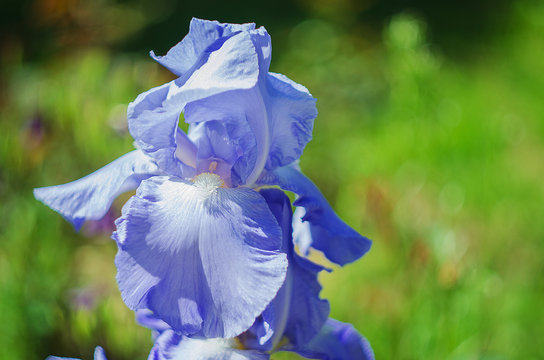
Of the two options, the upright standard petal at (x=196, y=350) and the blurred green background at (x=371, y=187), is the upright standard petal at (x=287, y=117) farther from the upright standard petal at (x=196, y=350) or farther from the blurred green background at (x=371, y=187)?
the blurred green background at (x=371, y=187)

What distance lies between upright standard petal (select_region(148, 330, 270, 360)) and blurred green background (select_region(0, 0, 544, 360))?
0.59 metres

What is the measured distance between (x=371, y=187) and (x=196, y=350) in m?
1.22

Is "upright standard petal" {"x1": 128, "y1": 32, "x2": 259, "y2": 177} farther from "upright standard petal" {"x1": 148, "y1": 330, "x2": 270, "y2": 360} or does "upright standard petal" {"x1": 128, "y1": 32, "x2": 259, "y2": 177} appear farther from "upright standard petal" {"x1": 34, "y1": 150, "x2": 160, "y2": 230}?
"upright standard petal" {"x1": 148, "y1": 330, "x2": 270, "y2": 360}

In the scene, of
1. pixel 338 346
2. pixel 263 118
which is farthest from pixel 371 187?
pixel 263 118

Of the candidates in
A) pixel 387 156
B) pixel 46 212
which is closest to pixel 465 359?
pixel 46 212

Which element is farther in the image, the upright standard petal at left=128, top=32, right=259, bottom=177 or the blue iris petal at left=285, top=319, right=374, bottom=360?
the blue iris petal at left=285, top=319, right=374, bottom=360

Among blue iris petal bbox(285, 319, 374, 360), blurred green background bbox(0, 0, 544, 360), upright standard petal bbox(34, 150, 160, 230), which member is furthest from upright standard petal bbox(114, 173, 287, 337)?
blurred green background bbox(0, 0, 544, 360)

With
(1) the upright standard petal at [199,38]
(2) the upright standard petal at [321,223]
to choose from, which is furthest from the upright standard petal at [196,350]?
(1) the upright standard petal at [199,38]

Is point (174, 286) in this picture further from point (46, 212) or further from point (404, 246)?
point (46, 212)

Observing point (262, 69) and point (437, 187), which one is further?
point (437, 187)

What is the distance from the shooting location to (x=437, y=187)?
243 centimetres

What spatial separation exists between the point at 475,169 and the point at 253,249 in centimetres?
236

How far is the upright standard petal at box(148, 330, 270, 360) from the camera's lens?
2.21 feet

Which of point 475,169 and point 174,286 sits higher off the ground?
point 174,286
